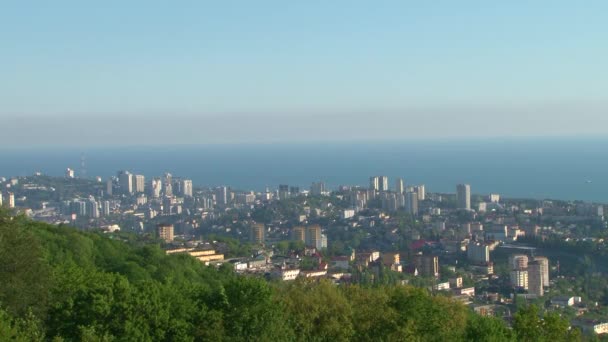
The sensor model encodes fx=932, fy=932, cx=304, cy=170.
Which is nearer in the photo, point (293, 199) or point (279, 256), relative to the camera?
point (279, 256)

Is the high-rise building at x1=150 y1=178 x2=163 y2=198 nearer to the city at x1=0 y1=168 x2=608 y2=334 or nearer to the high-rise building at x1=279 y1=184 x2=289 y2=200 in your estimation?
the city at x1=0 y1=168 x2=608 y2=334

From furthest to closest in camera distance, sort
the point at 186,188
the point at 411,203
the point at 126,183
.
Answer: the point at 186,188 → the point at 126,183 → the point at 411,203

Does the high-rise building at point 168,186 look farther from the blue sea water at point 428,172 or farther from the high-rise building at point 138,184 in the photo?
the blue sea water at point 428,172

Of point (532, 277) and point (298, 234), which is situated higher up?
point (532, 277)

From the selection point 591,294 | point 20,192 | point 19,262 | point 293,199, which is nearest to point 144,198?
point 20,192

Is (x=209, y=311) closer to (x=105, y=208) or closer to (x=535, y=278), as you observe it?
(x=535, y=278)

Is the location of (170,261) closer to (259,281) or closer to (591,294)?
(259,281)

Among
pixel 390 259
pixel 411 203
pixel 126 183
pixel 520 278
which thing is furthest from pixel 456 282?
pixel 126 183
